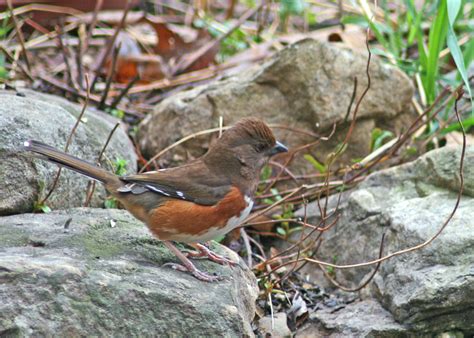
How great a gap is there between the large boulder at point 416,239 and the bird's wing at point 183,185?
102cm

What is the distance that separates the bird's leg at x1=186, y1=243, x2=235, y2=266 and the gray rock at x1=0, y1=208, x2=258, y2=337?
62 millimetres

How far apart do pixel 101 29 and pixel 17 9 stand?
0.89 m

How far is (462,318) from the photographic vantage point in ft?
11.8

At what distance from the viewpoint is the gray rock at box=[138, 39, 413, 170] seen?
18.5 feet

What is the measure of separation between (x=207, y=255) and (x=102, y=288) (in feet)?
2.82

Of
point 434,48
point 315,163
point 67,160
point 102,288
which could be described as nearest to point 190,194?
point 67,160

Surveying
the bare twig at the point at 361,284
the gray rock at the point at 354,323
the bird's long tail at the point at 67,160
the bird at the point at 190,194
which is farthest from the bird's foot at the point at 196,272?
the bare twig at the point at 361,284

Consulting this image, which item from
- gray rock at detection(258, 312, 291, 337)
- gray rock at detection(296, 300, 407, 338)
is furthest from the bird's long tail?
gray rock at detection(296, 300, 407, 338)

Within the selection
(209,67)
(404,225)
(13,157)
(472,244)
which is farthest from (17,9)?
(472,244)

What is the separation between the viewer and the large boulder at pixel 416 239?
360 centimetres

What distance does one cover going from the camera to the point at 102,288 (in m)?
3.01

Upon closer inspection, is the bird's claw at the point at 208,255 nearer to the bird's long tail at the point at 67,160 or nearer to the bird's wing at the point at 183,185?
the bird's wing at the point at 183,185

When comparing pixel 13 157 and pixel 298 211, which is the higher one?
pixel 13 157

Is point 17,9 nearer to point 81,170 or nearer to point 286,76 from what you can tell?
point 286,76
